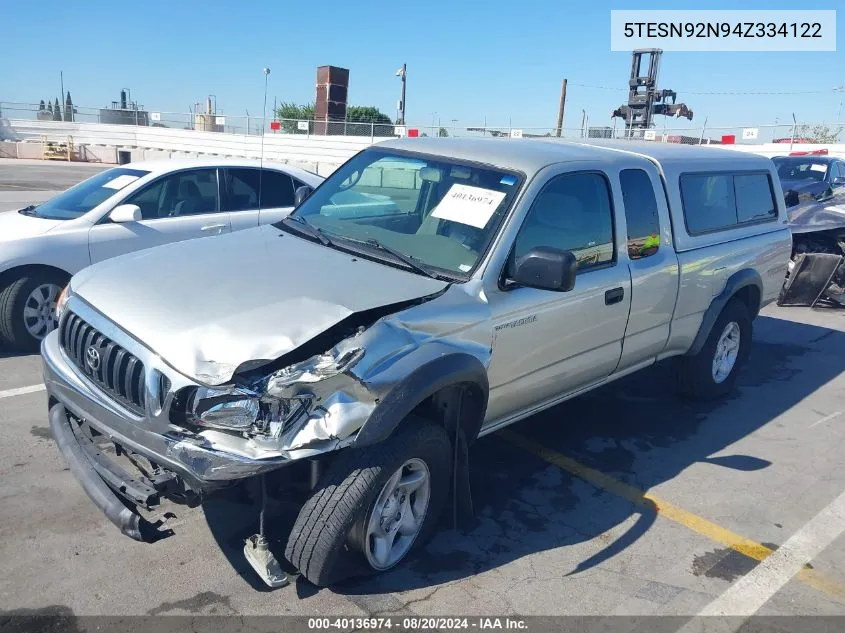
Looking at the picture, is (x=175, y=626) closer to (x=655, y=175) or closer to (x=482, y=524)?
(x=482, y=524)

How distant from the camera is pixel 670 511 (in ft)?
13.4

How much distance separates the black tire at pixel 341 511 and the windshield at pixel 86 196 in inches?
179

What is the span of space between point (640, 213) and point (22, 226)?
16.8 feet

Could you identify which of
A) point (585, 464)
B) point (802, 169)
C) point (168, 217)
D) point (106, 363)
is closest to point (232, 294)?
point (106, 363)

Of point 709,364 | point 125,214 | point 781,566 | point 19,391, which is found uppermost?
point 125,214

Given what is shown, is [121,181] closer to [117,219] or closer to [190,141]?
[117,219]

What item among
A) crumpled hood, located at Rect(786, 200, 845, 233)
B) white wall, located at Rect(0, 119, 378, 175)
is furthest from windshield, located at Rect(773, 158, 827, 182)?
white wall, located at Rect(0, 119, 378, 175)

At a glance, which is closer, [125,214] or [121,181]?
[125,214]

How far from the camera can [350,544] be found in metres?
3.02

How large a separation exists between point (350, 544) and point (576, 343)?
1799 mm

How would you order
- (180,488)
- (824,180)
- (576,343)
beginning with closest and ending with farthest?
(180,488)
(576,343)
(824,180)

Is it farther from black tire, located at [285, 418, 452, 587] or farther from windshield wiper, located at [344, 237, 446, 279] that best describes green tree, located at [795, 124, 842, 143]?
black tire, located at [285, 418, 452, 587]

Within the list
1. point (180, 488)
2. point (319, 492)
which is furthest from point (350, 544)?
point (180, 488)

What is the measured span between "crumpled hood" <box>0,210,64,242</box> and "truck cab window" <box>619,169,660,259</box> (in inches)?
186
